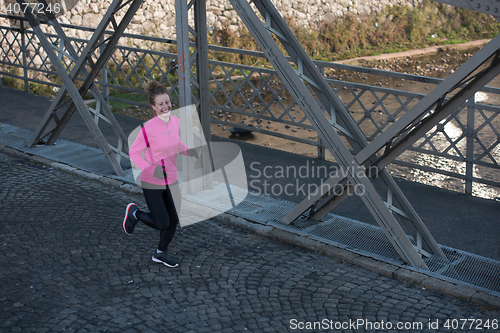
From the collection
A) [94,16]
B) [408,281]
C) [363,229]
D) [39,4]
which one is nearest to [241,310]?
[408,281]

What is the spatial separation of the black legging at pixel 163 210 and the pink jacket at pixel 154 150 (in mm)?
115

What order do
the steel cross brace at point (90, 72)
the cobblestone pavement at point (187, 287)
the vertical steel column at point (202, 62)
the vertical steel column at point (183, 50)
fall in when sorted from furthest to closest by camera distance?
1. the steel cross brace at point (90, 72)
2. the vertical steel column at point (202, 62)
3. the vertical steel column at point (183, 50)
4. the cobblestone pavement at point (187, 287)

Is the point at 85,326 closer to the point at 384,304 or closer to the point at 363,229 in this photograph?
the point at 384,304

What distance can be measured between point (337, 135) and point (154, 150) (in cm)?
173

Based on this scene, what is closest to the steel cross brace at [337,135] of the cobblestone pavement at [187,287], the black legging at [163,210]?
the cobblestone pavement at [187,287]

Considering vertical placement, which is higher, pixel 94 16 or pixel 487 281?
pixel 94 16

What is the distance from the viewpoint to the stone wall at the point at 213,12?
14.5m

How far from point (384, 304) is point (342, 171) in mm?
1321

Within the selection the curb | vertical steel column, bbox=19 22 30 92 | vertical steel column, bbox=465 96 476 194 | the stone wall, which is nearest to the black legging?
the curb

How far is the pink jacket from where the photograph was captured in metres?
4.78

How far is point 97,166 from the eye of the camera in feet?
24.9

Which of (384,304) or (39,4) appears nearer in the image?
(384,304)

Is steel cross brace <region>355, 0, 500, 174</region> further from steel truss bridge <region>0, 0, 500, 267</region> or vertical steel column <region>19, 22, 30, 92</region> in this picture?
vertical steel column <region>19, 22, 30, 92</region>

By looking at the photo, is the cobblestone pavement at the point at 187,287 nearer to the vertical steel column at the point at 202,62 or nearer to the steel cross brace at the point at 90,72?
the vertical steel column at the point at 202,62
